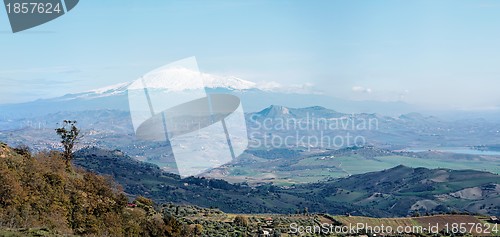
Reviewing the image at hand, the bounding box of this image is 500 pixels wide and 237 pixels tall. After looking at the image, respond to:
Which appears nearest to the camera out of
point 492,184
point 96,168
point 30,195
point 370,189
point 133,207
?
point 30,195

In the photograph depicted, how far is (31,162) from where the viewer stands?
95.5 feet

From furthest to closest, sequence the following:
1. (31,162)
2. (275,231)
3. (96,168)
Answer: (96,168)
(275,231)
(31,162)

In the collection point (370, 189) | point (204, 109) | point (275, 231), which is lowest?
point (370, 189)

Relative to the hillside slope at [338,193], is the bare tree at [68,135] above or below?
above

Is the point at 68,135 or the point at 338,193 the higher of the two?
the point at 68,135

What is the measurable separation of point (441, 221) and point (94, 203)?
5131 cm

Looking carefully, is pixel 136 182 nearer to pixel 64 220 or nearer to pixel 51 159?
pixel 51 159

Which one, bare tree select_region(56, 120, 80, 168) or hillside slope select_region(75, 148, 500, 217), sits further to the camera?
hillside slope select_region(75, 148, 500, 217)

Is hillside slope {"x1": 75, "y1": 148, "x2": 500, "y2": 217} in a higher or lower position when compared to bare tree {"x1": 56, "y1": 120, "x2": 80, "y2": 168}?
lower

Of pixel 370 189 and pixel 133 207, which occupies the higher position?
pixel 133 207

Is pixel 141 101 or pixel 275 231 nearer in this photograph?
pixel 141 101

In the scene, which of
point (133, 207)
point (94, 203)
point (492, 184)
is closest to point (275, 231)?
point (133, 207)

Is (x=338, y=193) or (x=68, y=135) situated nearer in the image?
(x=68, y=135)

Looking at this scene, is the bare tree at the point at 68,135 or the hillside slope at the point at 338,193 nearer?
the bare tree at the point at 68,135
